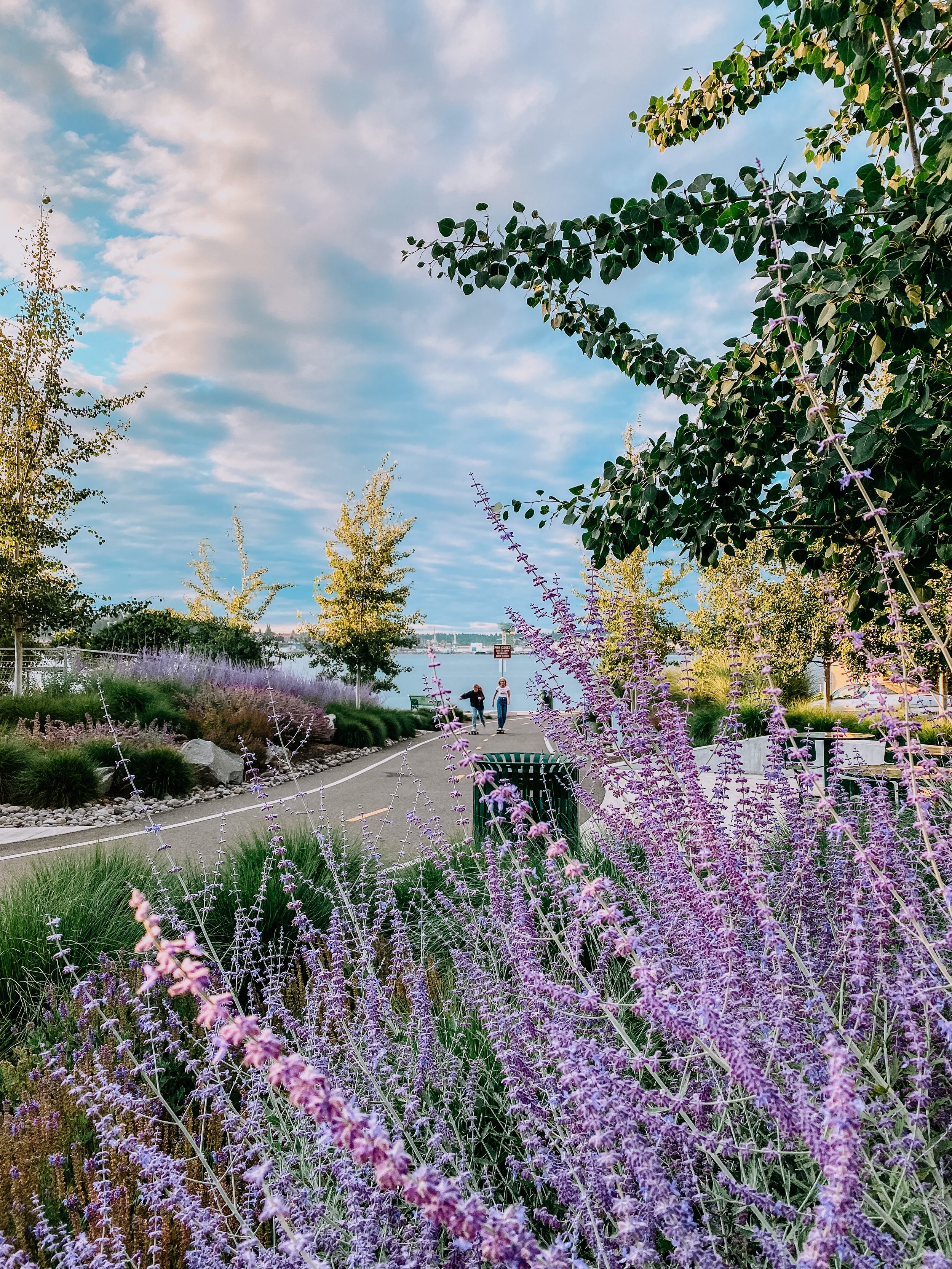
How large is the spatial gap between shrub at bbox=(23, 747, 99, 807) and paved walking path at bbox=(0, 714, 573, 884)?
1.61 metres

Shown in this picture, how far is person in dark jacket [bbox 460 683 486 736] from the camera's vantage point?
28.2 meters

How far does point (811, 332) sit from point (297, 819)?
7.66 meters

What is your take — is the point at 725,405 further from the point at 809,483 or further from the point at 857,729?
the point at 857,729

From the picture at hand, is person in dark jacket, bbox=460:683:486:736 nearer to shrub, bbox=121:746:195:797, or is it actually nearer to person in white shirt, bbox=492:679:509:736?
person in white shirt, bbox=492:679:509:736

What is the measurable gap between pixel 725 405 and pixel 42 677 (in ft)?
67.5

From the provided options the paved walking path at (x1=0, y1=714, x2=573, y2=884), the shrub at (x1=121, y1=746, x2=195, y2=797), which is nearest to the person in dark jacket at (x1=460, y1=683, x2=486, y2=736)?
the paved walking path at (x1=0, y1=714, x2=573, y2=884)

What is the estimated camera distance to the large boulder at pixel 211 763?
1434cm

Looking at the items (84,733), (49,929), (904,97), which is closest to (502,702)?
(84,733)

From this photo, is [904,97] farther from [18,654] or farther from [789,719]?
[18,654]

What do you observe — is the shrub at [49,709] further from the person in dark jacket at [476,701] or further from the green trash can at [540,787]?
the person in dark jacket at [476,701]

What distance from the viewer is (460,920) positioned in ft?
13.9

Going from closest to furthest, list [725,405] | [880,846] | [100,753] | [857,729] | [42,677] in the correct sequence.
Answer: [880,846] → [725,405] → [100,753] → [857,729] → [42,677]

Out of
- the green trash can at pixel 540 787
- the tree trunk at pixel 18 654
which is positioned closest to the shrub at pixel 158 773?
the tree trunk at pixel 18 654

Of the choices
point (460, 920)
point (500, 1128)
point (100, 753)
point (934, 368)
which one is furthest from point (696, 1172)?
point (100, 753)
